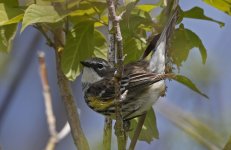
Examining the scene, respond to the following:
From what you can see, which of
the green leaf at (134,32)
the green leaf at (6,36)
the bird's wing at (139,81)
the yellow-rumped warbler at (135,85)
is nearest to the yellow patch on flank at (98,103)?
the yellow-rumped warbler at (135,85)

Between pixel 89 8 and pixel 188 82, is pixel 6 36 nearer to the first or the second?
pixel 89 8

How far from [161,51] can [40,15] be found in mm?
829

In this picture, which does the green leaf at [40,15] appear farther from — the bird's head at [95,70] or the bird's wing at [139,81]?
the bird's wing at [139,81]

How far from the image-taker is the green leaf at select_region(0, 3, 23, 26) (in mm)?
2633

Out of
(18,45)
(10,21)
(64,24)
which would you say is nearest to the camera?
(10,21)

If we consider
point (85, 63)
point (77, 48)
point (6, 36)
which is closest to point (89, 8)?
point (77, 48)

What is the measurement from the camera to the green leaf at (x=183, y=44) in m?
2.74

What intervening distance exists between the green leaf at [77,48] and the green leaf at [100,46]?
123mm

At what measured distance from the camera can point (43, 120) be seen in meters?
5.09

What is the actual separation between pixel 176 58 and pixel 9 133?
9.17 feet

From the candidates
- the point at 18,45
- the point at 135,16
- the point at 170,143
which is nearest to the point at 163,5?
the point at 135,16

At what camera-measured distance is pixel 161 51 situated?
3.05 m

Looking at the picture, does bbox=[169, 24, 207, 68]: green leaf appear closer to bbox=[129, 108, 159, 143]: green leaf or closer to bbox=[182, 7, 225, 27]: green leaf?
→ bbox=[182, 7, 225, 27]: green leaf

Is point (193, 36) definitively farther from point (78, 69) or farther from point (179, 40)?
point (78, 69)
